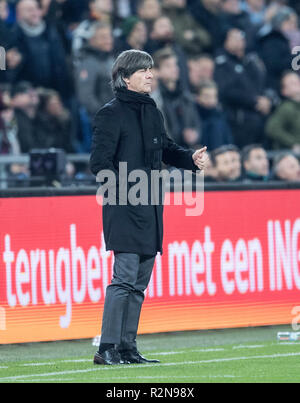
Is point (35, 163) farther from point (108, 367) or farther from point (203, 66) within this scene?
point (203, 66)

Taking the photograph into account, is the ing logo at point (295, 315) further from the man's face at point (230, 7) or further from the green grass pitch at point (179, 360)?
the man's face at point (230, 7)

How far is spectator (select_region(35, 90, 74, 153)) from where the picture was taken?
13.6 meters

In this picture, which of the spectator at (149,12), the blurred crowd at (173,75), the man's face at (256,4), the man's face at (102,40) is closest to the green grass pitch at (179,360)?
the blurred crowd at (173,75)

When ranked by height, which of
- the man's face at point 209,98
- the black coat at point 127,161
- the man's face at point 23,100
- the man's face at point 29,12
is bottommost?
the black coat at point 127,161

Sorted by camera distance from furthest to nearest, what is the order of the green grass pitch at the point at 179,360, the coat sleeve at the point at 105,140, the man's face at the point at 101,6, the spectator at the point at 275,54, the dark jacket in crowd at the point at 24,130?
the spectator at the point at 275,54 < the man's face at the point at 101,6 < the dark jacket in crowd at the point at 24,130 < the coat sleeve at the point at 105,140 < the green grass pitch at the point at 179,360

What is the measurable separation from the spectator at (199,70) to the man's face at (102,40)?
222 cm

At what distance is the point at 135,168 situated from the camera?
841 centimetres

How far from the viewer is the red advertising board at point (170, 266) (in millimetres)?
10305

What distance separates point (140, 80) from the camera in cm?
846

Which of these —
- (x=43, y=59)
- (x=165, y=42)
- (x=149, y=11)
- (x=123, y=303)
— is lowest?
(x=123, y=303)

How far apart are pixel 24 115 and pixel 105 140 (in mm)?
5195

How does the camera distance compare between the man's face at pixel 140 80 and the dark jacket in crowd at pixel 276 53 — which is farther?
the dark jacket in crowd at pixel 276 53

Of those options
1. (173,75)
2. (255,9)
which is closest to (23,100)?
(173,75)

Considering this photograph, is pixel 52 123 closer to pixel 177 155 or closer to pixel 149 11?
pixel 149 11
